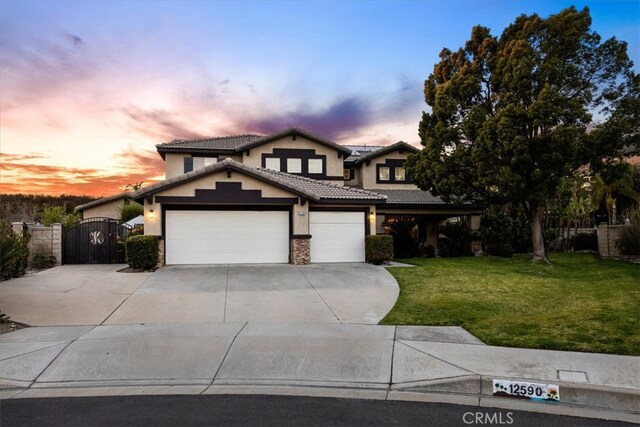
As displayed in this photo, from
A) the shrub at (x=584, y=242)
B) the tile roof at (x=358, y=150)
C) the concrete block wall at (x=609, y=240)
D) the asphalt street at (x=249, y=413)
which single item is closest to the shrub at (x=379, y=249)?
the tile roof at (x=358, y=150)

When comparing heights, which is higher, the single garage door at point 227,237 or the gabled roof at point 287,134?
the gabled roof at point 287,134

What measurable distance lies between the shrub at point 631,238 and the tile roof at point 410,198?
867cm

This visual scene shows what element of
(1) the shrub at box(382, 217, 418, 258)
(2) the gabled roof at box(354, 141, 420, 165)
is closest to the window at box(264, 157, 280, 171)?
(2) the gabled roof at box(354, 141, 420, 165)

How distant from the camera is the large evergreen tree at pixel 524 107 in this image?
61.1 ft

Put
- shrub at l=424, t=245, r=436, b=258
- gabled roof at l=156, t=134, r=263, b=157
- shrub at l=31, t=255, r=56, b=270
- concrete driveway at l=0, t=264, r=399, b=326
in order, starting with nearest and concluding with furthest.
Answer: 1. concrete driveway at l=0, t=264, r=399, b=326
2. shrub at l=31, t=255, r=56, b=270
3. gabled roof at l=156, t=134, r=263, b=157
4. shrub at l=424, t=245, r=436, b=258

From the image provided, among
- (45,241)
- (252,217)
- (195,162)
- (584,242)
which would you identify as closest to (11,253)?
(45,241)

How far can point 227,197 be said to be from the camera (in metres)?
18.9

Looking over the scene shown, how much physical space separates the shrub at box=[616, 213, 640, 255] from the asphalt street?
1935 cm

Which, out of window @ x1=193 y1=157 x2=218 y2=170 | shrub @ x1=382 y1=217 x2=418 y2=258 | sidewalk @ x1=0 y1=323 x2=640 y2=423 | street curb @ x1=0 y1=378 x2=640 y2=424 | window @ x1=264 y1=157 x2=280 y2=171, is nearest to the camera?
street curb @ x1=0 y1=378 x2=640 y2=424

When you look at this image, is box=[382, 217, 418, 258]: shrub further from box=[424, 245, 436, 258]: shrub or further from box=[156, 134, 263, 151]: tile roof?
box=[156, 134, 263, 151]: tile roof

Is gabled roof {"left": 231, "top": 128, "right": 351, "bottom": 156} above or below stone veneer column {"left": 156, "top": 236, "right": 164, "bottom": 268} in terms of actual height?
above

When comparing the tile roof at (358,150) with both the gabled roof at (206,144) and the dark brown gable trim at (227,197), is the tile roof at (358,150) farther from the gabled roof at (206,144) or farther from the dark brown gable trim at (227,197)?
the dark brown gable trim at (227,197)

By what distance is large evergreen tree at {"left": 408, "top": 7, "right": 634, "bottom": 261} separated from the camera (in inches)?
733

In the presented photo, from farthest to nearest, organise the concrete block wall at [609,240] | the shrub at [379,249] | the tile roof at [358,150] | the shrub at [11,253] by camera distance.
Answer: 1. the tile roof at [358,150]
2. the concrete block wall at [609,240]
3. the shrub at [379,249]
4. the shrub at [11,253]
